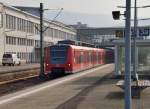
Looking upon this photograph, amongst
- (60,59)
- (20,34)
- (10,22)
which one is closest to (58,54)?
(60,59)

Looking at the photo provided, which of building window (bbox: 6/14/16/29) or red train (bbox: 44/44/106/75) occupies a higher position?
building window (bbox: 6/14/16/29)

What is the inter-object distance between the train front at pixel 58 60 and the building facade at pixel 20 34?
146ft

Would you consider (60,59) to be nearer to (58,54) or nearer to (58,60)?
(58,60)

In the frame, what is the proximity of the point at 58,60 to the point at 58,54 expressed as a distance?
51cm

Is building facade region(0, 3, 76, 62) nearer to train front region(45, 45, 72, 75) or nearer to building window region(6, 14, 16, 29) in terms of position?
building window region(6, 14, 16, 29)

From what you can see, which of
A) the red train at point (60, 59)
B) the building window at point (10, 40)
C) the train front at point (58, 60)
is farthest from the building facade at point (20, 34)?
the train front at point (58, 60)

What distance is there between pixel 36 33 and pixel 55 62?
79.2m

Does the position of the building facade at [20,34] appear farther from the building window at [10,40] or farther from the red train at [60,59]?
the red train at [60,59]

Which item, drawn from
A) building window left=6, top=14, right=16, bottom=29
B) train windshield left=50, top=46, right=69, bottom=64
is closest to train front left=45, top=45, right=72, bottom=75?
train windshield left=50, top=46, right=69, bottom=64

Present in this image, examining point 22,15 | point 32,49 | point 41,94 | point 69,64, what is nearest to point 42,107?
point 41,94

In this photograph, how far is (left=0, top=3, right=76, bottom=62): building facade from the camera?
9962cm

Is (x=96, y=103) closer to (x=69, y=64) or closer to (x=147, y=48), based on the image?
(x=147, y=48)

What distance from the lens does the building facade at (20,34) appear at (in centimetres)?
9962

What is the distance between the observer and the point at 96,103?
19.0 m
